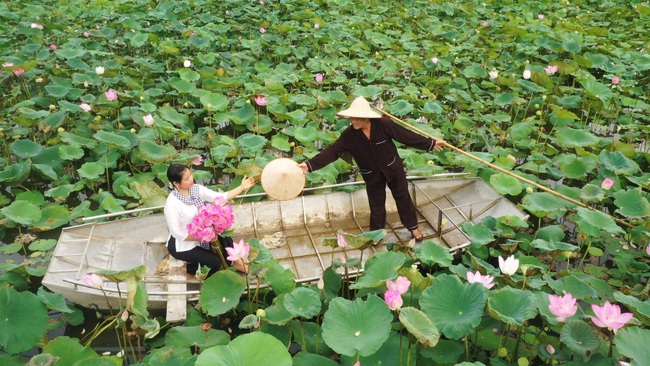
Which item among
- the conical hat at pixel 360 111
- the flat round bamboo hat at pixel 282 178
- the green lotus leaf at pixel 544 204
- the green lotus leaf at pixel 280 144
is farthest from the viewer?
the green lotus leaf at pixel 280 144

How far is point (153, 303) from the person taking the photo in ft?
11.7

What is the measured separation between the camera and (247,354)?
2398 mm

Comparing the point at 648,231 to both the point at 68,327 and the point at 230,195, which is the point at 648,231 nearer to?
the point at 230,195

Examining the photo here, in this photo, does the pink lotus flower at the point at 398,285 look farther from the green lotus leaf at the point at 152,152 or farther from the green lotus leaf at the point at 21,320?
the green lotus leaf at the point at 152,152

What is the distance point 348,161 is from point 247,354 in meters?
2.60

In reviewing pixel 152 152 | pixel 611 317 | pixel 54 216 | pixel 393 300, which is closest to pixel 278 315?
pixel 393 300

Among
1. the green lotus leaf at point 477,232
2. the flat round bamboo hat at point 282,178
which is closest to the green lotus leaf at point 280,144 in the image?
the flat round bamboo hat at point 282,178

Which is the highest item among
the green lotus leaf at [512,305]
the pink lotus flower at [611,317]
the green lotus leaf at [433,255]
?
the pink lotus flower at [611,317]

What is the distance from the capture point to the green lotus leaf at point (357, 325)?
2547mm

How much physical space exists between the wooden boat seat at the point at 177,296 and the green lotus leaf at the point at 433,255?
1.55m

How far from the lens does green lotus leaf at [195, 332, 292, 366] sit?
2373mm

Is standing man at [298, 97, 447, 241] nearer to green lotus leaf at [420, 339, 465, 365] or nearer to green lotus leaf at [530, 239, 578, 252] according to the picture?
green lotus leaf at [530, 239, 578, 252]

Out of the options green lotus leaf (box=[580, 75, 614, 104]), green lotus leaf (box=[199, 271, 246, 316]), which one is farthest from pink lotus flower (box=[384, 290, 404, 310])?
green lotus leaf (box=[580, 75, 614, 104])

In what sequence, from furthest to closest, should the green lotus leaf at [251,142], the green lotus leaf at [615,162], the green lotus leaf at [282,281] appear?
the green lotus leaf at [251,142] → the green lotus leaf at [615,162] → the green lotus leaf at [282,281]
